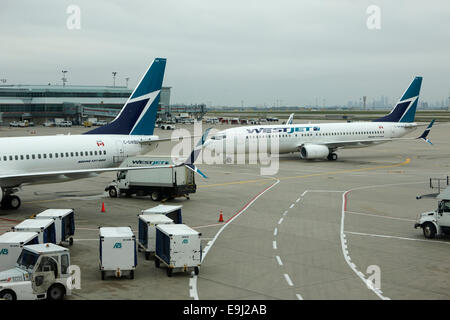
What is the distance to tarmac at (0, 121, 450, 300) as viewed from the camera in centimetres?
2055

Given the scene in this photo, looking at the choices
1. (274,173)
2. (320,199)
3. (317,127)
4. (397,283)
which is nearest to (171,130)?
(317,127)

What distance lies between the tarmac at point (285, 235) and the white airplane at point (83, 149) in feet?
8.08

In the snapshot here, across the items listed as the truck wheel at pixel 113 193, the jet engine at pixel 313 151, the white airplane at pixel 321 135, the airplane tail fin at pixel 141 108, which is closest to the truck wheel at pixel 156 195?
the truck wheel at pixel 113 193

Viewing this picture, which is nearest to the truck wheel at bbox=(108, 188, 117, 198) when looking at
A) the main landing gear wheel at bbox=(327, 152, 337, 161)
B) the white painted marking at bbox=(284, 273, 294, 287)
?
the white painted marking at bbox=(284, 273, 294, 287)

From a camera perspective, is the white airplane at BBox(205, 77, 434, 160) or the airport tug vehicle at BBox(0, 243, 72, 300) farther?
the white airplane at BBox(205, 77, 434, 160)

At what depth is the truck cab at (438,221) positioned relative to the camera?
28.0m

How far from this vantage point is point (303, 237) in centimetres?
2906

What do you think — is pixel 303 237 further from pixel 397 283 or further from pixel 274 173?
pixel 274 173

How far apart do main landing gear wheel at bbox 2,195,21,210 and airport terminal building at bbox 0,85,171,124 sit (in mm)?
112209

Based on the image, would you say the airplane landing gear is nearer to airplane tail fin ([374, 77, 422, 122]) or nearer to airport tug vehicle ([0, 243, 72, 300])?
airport tug vehicle ([0, 243, 72, 300])

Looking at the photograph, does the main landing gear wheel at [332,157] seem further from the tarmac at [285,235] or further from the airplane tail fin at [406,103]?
the airplane tail fin at [406,103]

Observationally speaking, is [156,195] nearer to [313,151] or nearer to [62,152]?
[62,152]

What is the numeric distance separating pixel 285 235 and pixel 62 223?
1174 centimetres
